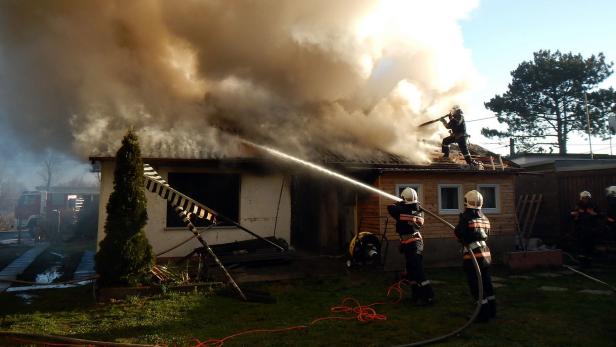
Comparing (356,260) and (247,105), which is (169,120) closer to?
(247,105)

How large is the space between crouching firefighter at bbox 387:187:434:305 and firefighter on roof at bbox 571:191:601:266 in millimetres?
6321

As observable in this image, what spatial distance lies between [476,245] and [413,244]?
1.07 meters

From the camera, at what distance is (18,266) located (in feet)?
36.7

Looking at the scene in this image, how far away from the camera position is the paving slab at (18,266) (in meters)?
9.21

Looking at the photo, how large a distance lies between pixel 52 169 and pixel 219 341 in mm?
67613

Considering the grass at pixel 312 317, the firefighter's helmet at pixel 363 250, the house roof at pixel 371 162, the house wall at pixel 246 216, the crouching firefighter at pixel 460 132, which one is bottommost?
the grass at pixel 312 317

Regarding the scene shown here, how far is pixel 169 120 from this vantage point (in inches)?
407

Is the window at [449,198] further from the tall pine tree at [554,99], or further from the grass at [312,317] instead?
the tall pine tree at [554,99]

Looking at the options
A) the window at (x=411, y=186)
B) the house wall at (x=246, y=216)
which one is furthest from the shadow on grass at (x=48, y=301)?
the window at (x=411, y=186)

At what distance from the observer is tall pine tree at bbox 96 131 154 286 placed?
7.06 metres

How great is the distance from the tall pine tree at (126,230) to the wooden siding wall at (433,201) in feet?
18.3

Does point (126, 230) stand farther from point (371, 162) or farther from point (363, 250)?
point (371, 162)

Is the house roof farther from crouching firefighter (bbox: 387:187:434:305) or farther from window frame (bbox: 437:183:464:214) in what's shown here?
crouching firefighter (bbox: 387:187:434:305)

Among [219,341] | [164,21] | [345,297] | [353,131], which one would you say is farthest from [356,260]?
[164,21]
